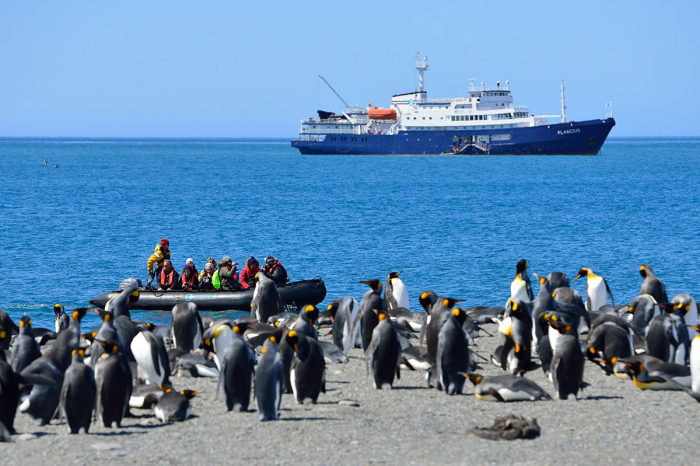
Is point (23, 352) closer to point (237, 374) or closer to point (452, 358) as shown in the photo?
point (237, 374)

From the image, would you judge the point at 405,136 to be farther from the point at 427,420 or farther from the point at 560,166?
the point at 427,420

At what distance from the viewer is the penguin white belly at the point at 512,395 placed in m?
10.7

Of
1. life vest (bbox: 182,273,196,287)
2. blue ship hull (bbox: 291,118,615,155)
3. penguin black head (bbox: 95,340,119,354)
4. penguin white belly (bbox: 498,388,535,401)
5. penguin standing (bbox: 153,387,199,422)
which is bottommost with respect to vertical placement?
life vest (bbox: 182,273,196,287)

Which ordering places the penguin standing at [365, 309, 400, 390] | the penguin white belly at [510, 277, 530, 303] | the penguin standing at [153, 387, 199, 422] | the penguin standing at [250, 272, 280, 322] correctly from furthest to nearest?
the penguin standing at [250, 272, 280, 322] → the penguin white belly at [510, 277, 530, 303] → the penguin standing at [365, 309, 400, 390] → the penguin standing at [153, 387, 199, 422]

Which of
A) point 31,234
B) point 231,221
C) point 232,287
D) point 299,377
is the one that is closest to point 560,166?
point 231,221

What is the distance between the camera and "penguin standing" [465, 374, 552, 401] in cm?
1070

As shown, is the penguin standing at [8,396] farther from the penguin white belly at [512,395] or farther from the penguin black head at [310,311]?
the penguin white belly at [512,395]

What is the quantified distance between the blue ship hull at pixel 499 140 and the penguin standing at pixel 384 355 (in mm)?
108287

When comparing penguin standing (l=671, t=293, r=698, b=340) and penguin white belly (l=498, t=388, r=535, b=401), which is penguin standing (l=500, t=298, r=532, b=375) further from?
penguin standing (l=671, t=293, r=698, b=340)

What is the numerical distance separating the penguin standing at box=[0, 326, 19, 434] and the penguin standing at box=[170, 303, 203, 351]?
4362mm

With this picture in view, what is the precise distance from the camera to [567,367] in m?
10.7

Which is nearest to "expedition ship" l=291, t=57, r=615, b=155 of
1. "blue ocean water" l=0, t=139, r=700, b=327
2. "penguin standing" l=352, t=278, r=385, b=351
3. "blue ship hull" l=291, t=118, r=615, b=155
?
"blue ship hull" l=291, t=118, r=615, b=155

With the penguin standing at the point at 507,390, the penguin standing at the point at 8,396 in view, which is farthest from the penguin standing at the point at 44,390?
the penguin standing at the point at 507,390

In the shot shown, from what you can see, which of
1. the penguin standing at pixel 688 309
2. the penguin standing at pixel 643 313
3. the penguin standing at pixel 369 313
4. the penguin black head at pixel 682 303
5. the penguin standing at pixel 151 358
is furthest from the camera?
the penguin standing at pixel 643 313
